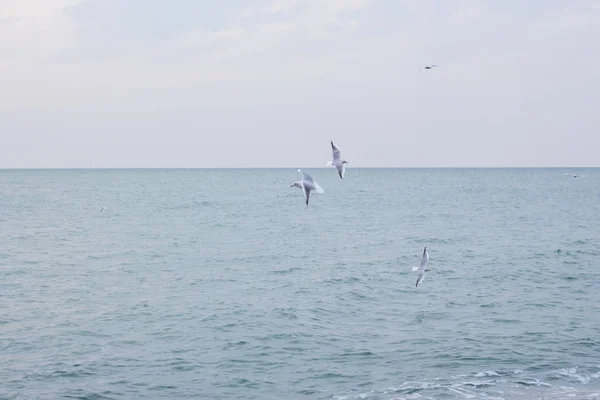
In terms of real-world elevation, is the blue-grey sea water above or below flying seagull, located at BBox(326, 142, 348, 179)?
below

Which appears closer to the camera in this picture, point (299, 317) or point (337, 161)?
point (337, 161)

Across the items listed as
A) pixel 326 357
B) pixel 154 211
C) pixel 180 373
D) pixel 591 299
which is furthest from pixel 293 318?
pixel 154 211

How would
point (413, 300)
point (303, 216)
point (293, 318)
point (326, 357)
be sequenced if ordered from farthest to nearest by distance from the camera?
point (303, 216) < point (413, 300) < point (293, 318) < point (326, 357)

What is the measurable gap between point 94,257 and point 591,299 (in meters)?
29.8

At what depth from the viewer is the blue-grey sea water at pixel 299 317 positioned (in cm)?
1891

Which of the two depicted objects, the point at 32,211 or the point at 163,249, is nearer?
the point at 163,249

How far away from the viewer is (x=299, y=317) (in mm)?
26109

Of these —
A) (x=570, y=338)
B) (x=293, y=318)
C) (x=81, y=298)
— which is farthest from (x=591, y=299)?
(x=81, y=298)

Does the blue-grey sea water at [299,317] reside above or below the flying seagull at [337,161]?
below

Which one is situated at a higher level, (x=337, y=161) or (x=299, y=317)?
(x=337, y=161)

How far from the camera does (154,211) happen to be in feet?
277

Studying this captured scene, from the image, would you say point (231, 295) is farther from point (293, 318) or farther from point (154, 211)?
point (154, 211)

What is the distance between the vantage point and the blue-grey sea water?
744 inches

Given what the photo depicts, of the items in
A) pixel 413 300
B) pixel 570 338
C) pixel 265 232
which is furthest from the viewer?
pixel 265 232
